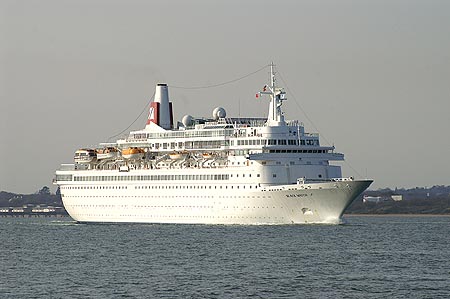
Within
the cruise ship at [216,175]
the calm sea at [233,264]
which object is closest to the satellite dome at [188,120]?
the cruise ship at [216,175]

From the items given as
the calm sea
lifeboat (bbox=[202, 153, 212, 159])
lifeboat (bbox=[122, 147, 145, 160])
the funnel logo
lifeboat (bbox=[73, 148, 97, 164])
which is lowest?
the calm sea

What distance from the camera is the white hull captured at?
8731 centimetres

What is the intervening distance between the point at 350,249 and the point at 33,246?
2501cm

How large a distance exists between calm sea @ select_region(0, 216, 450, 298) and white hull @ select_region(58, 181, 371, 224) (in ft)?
6.66

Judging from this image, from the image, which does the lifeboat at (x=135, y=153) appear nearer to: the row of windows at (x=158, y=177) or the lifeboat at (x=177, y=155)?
Result: the row of windows at (x=158, y=177)

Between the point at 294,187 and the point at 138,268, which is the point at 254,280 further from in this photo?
the point at 294,187

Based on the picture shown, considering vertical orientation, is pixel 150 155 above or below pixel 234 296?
above

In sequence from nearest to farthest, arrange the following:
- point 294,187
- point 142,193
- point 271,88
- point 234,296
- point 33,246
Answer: point 234,296 → point 33,246 → point 294,187 → point 271,88 → point 142,193

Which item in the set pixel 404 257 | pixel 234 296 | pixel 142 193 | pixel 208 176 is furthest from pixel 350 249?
pixel 142 193

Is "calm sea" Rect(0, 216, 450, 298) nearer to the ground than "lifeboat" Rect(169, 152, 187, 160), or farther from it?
nearer to the ground

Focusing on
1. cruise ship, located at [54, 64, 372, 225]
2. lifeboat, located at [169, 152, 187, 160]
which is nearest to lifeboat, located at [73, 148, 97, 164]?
cruise ship, located at [54, 64, 372, 225]

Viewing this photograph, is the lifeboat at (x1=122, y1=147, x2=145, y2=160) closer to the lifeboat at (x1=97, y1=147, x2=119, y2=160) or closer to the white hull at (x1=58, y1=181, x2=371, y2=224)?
the white hull at (x1=58, y1=181, x2=371, y2=224)

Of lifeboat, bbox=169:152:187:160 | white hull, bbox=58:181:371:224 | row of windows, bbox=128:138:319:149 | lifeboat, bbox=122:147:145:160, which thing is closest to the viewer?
white hull, bbox=58:181:371:224

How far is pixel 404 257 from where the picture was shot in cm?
6388
